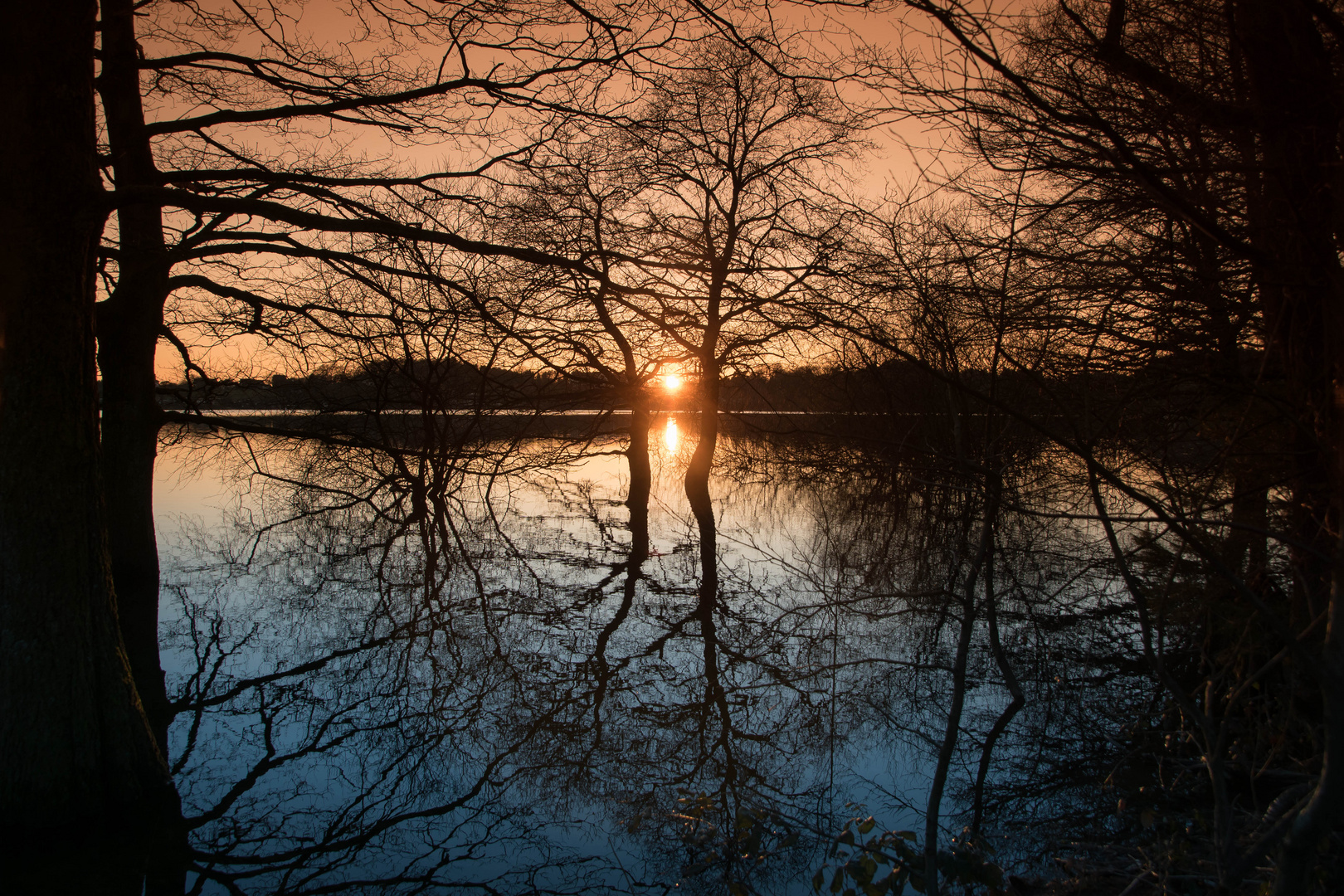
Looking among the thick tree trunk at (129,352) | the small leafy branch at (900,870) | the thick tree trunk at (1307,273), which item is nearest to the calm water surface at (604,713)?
the small leafy branch at (900,870)

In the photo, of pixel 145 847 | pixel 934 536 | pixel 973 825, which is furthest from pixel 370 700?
pixel 934 536

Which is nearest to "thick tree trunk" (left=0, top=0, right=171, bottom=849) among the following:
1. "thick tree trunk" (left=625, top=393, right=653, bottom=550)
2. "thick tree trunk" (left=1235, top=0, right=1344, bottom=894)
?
"thick tree trunk" (left=1235, top=0, right=1344, bottom=894)

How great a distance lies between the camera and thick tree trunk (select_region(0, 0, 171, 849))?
332 cm

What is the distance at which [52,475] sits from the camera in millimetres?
3426

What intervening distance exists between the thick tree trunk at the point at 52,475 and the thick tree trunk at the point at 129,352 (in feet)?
13.5

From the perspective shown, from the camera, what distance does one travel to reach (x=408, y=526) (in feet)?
41.8

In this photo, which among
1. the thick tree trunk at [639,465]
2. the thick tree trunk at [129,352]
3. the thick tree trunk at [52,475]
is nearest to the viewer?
the thick tree trunk at [52,475]

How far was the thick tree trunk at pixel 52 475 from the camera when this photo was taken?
3.32m

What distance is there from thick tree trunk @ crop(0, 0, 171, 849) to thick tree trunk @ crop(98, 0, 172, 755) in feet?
13.5

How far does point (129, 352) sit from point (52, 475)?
16.1 feet

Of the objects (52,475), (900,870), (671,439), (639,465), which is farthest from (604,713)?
(671,439)

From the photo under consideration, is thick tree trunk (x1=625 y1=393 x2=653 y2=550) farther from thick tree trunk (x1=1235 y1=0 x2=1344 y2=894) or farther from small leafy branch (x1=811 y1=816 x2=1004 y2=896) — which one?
small leafy branch (x1=811 y1=816 x2=1004 y2=896)

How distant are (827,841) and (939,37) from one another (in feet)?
10.2

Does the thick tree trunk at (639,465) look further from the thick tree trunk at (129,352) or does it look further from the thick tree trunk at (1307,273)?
the thick tree trunk at (1307,273)
